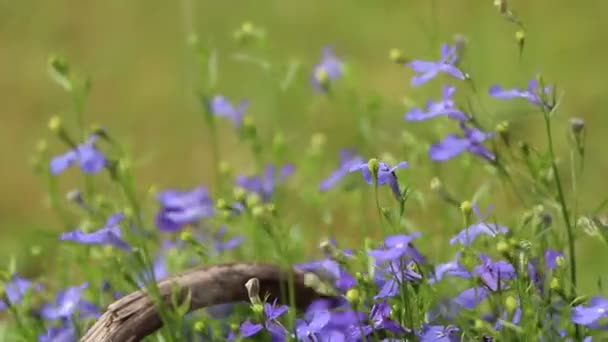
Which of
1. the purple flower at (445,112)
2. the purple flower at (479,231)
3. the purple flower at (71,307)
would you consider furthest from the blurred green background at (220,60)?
the purple flower at (479,231)

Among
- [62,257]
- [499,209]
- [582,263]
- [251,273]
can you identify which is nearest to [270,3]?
[499,209]

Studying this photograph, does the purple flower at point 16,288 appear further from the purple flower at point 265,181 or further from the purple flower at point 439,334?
the purple flower at point 439,334

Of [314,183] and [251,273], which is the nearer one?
[251,273]

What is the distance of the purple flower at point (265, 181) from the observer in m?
1.50

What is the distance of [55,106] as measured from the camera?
3.06 meters

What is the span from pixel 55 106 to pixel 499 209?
1.37 metres

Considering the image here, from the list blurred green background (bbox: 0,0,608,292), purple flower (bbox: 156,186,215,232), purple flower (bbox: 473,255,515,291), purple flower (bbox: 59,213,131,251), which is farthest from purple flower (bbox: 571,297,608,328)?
blurred green background (bbox: 0,0,608,292)

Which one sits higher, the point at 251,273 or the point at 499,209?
the point at 251,273

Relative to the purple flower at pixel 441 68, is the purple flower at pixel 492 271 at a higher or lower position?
lower

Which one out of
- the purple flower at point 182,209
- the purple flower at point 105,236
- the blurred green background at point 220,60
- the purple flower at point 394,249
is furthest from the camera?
the blurred green background at point 220,60

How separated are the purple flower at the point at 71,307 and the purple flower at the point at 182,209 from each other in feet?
0.48

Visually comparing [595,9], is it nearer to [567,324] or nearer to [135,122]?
[135,122]

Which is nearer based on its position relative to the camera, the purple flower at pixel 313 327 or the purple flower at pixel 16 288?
the purple flower at pixel 313 327

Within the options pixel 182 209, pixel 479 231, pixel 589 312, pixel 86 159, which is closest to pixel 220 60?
pixel 182 209
